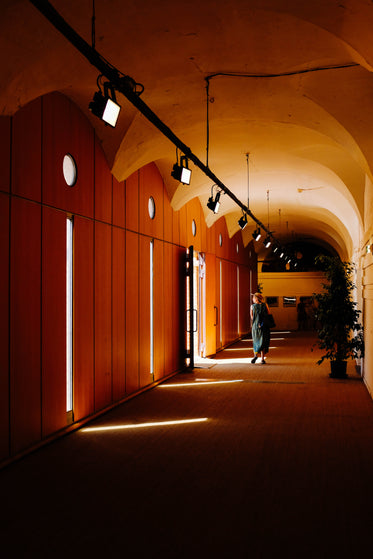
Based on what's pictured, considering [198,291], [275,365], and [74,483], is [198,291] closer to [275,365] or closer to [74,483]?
[275,365]

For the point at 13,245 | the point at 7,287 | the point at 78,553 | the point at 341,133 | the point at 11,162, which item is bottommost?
the point at 78,553

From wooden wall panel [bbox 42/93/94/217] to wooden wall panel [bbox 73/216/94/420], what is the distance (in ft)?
0.99

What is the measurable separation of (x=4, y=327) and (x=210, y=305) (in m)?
8.63

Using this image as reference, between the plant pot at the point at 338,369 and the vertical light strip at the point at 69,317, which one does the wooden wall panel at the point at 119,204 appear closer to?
the vertical light strip at the point at 69,317

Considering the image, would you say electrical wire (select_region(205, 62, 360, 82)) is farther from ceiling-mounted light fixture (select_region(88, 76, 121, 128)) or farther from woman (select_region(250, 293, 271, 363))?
woman (select_region(250, 293, 271, 363))

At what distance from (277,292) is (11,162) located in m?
21.2

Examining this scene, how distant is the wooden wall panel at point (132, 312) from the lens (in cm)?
774

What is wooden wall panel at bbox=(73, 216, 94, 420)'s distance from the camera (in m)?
6.09

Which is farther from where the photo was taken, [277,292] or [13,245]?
[277,292]

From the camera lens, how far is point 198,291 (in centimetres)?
1282

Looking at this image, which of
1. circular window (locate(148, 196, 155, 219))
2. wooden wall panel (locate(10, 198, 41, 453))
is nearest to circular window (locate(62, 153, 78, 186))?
wooden wall panel (locate(10, 198, 41, 453))

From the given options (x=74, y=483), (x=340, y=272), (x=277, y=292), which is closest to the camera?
(x=74, y=483)

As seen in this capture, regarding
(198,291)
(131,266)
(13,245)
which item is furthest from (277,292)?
(13,245)

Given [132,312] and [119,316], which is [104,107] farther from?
[132,312]
